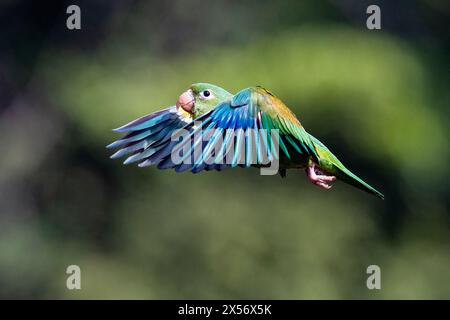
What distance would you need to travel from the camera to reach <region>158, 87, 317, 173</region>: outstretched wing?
1540mm

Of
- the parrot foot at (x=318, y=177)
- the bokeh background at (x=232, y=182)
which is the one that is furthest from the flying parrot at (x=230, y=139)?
the bokeh background at (x=232, y=182)

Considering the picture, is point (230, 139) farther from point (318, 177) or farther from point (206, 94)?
point (206, 94)

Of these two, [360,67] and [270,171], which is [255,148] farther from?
[360,67]

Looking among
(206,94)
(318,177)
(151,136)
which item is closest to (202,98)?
(206,94)

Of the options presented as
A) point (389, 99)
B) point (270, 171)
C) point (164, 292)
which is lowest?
point (164, 292)

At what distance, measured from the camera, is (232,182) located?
17.8 ft

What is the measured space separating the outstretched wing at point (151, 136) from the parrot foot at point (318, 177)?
10.4 inches

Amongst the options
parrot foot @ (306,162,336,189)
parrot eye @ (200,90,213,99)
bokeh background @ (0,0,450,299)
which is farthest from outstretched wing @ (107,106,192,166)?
bokeh background @ (0,0,450,299)

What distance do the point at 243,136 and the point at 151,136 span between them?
19 cm

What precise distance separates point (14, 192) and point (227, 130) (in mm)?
4590

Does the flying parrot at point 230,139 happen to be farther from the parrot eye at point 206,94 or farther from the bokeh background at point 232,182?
the bokeh background at point 232,182

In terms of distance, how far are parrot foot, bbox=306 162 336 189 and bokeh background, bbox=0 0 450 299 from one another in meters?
3.38

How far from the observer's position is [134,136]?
177 cm

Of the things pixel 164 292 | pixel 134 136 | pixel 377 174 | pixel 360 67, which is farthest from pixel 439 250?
pixel 134 136
